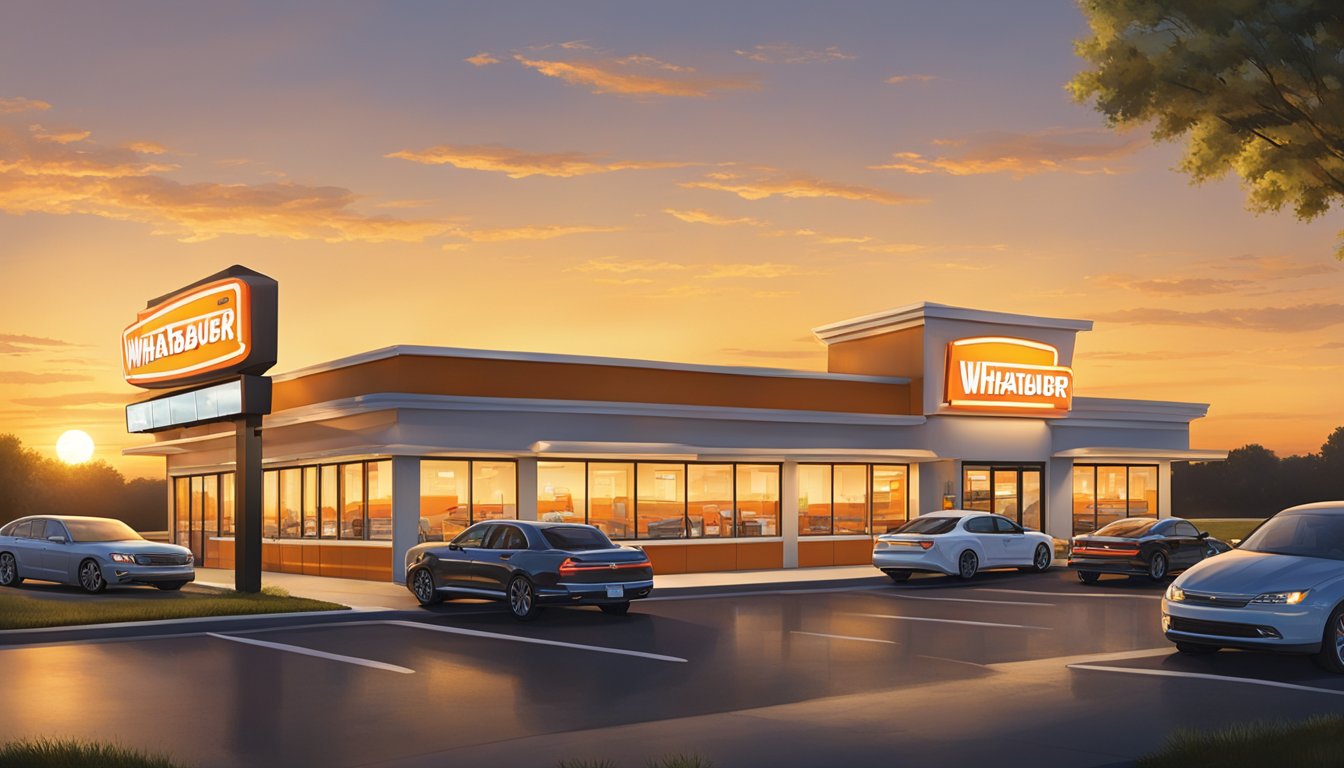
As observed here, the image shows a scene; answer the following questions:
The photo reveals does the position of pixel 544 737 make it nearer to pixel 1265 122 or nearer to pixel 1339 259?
pixel 1265 122

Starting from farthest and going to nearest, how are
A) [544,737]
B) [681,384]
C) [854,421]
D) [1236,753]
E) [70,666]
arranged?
1. [854,421]
2. [681,384]
3. [70,666]
4. [544,737]
5. [1236,753]

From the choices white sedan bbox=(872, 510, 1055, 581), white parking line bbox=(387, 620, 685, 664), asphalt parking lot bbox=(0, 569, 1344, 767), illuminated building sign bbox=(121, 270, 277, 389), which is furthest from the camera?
white sedan bbox=(872, 510, 1055, 581)

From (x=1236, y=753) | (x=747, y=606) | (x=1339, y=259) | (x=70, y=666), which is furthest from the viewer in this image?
(x=747, y=606)

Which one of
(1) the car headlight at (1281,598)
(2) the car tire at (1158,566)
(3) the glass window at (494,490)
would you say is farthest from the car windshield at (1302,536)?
(3) the glass window at (494,490)

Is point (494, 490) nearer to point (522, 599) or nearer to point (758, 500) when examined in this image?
point (758, 500)

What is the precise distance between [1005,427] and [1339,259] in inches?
645

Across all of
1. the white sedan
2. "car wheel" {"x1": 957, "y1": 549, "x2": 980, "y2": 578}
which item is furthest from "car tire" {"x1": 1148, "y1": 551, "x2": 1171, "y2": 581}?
"car wheel" {"x1": 957, "y1": 549, "x2": 980, "y2": 578}

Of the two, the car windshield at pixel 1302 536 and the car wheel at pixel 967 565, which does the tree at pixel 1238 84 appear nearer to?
the car windshield at pixel 1302 536

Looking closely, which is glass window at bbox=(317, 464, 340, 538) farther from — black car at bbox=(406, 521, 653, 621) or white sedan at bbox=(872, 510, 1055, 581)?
white sedan at bbox=(872, 510, 1055, 581)

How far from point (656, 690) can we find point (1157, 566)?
1833 cm

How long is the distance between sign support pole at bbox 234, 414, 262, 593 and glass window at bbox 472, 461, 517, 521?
5.55 m

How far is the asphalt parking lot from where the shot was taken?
1069cm

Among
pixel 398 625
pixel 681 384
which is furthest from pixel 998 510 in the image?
pixel 398 625

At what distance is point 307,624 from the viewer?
21.0 m
